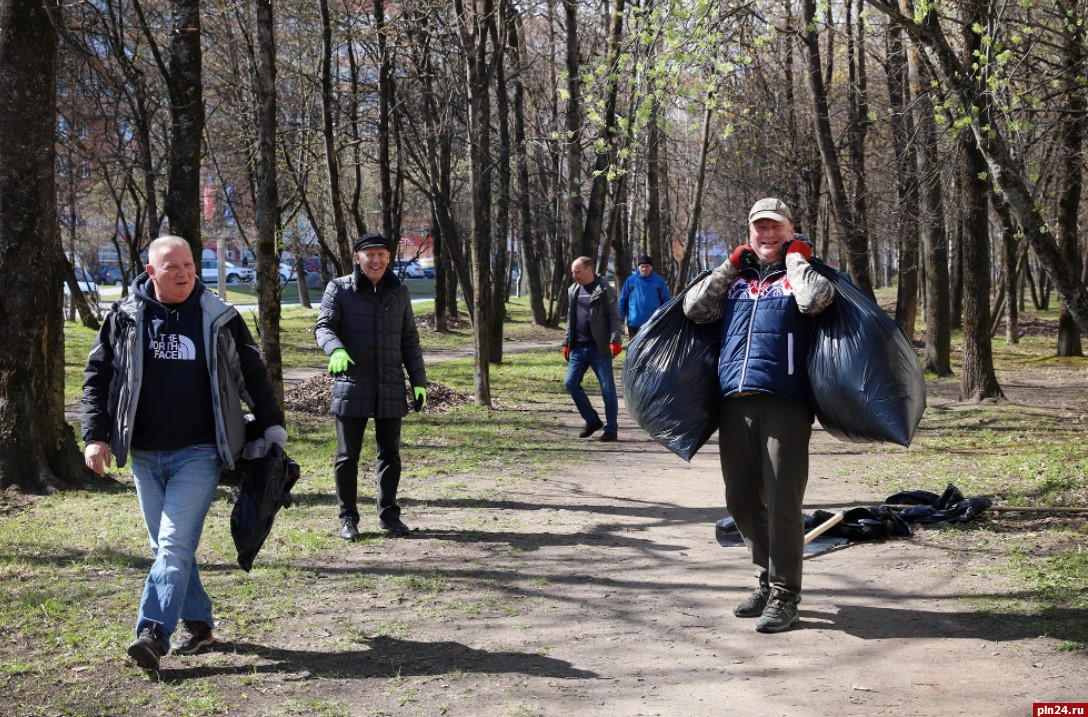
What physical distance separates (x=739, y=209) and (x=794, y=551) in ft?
125

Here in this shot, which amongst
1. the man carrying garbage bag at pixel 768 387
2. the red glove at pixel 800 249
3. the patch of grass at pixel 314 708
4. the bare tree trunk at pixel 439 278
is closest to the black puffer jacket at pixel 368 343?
the man carrying garbage bag at pixel 768 387

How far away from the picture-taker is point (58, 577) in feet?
20.8

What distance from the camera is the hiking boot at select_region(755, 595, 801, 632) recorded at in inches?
208

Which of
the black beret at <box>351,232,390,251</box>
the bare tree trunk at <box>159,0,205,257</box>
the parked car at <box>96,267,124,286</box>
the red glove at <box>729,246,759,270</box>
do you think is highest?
the parked car at <box>96,267,124,286</box>

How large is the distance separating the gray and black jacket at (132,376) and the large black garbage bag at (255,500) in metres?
0.16

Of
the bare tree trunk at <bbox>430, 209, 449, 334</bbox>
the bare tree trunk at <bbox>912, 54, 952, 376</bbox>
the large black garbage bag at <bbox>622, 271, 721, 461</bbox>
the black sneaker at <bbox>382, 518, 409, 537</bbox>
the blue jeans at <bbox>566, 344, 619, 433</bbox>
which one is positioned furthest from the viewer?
the bare tree trunk at <bbox>430, 209, 449, 334</bbox>

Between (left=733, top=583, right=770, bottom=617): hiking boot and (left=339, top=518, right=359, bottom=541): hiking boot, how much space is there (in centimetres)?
277

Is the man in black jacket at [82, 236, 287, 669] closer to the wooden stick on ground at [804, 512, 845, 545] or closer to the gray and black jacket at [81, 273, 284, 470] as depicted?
the gray and black jacket at [81, 273, 284, 470]

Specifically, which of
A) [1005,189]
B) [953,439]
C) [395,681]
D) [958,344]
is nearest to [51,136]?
[395,681]

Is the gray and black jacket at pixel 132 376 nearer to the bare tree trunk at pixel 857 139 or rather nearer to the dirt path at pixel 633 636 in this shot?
the dirt path at pixel 633 636

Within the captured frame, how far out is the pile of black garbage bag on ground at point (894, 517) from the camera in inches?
283

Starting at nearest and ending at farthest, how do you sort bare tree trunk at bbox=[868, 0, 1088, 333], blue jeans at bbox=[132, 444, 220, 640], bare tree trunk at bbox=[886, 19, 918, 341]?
blue jeans at bbox=[132, 444, 220, 640]
bare tree trunk at bbox=[868, 0, 1088, 333]
bare tree trunk at bbox=[886, 19, 918, 341]

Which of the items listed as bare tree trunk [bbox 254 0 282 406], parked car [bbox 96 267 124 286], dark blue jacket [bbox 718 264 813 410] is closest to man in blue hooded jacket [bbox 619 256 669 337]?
bare tree trunk [bbox 254 0 282 406]

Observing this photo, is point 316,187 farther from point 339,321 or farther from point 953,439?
point 339,321
